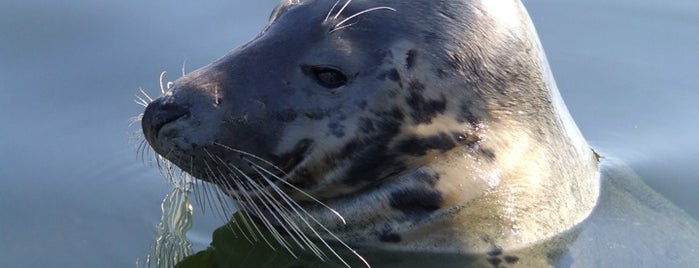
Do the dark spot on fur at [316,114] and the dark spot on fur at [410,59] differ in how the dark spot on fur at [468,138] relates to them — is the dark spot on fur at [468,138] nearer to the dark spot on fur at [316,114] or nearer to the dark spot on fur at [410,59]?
the dark spot on fur at [410,59]

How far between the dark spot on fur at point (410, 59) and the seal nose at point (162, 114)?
2.60ft

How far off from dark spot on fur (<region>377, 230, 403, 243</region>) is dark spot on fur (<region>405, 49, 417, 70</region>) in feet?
2.08

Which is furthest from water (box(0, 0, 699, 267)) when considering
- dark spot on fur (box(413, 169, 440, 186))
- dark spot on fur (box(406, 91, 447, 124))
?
dark spot on fur (box(406, 91, 447, 124))

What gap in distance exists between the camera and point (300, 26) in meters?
5.61

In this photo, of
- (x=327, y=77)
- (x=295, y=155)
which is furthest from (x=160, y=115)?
(x=327, y=77)

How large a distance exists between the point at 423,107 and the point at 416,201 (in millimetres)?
356

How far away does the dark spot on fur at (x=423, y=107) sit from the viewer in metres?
5.57

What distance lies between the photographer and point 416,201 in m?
5.68

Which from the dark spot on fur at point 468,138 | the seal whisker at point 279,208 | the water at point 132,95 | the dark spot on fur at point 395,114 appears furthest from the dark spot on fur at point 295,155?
the water at point 132,95

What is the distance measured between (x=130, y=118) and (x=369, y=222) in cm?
187

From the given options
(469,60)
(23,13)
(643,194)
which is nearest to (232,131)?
(469,60)

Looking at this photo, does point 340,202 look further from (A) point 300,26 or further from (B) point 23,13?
(B) point 23,13

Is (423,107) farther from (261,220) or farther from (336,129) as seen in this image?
(261,220)

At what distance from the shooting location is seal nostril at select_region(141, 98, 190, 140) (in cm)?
546
